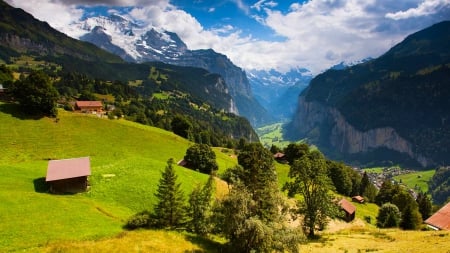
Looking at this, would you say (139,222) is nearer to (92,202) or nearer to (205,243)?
(205,243)

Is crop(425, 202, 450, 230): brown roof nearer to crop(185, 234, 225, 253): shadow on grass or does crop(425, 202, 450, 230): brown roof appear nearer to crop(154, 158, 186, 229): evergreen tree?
crop(185, 234, 225, 253): shadow on grass

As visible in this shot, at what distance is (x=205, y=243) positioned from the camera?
45.5 m

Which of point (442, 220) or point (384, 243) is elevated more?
point (442, 220)

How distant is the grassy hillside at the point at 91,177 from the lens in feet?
137

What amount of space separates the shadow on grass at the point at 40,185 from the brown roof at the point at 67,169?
7.32 ft

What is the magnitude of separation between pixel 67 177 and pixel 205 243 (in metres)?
29.1

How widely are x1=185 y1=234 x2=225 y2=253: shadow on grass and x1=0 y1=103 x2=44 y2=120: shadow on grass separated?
259 feet

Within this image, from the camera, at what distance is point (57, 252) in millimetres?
35062

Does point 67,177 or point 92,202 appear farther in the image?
point 67,177

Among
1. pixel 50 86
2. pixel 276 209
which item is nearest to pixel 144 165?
pixel 276 209

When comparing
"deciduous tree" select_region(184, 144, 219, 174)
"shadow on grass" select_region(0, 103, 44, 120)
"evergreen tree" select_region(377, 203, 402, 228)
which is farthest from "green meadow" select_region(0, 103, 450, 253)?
"evergreen tree" select_region(377, 203, 402, 228)

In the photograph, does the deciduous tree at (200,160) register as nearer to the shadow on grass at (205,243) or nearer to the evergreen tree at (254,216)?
the shadow on grass at (205,243)

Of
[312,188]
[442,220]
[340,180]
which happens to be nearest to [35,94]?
[312,188]

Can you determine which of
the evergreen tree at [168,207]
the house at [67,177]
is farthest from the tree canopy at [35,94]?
the evergreen tree at [168,207]
